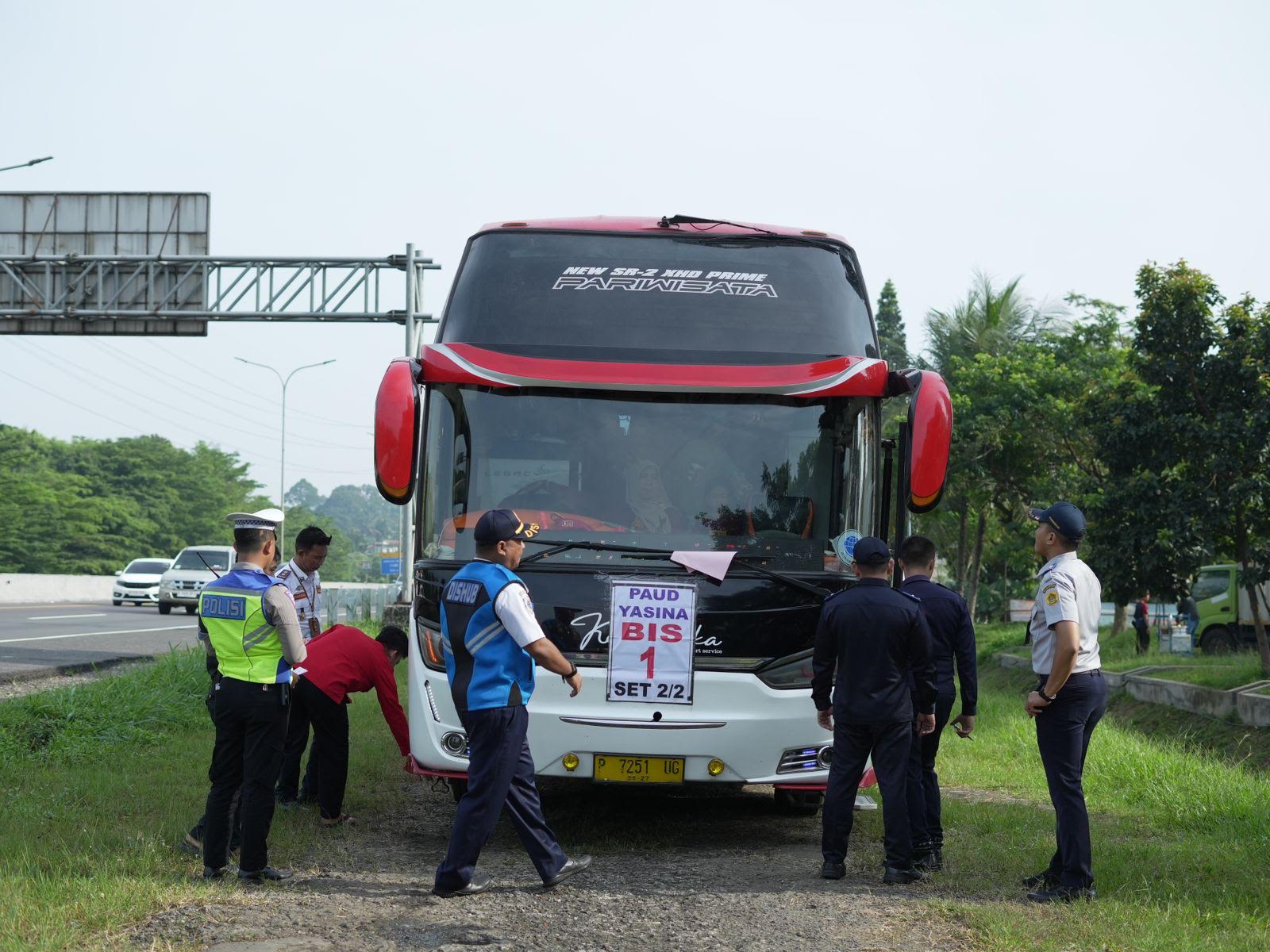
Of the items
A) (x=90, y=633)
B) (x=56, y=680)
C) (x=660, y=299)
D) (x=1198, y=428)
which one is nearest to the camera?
(x=660, y=299)

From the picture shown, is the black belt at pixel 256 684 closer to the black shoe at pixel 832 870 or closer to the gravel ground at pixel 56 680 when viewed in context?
the black shoe at pixel 832 870

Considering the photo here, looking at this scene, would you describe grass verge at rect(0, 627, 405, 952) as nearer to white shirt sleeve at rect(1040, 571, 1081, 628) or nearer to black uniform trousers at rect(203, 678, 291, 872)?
black uniform trousers at rect(203, 678, 291, 872)

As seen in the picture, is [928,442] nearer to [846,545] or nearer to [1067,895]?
[846,545]

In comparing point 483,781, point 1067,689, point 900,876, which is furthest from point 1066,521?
point 483,781

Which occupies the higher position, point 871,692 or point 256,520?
point 256,520

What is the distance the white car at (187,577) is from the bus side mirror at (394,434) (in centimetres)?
2566

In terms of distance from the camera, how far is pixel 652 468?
25.2 feet

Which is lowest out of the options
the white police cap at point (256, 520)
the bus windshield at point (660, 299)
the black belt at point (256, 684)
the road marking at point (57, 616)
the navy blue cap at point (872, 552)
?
the road marking at point (57, 616)

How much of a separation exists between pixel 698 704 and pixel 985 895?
5.54 feet

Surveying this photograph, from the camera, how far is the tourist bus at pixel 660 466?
24.0 ft

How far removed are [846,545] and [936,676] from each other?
90 cm

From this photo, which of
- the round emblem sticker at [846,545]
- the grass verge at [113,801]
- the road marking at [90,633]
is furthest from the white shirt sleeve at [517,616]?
the road marking at [90,633]

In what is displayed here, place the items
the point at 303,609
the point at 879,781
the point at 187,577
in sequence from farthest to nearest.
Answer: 1. the point at 187,577
2. the point at 303,609
3. the point at 879,781

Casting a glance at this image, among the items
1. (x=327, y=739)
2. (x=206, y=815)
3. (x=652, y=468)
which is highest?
(x=652, y=468)
